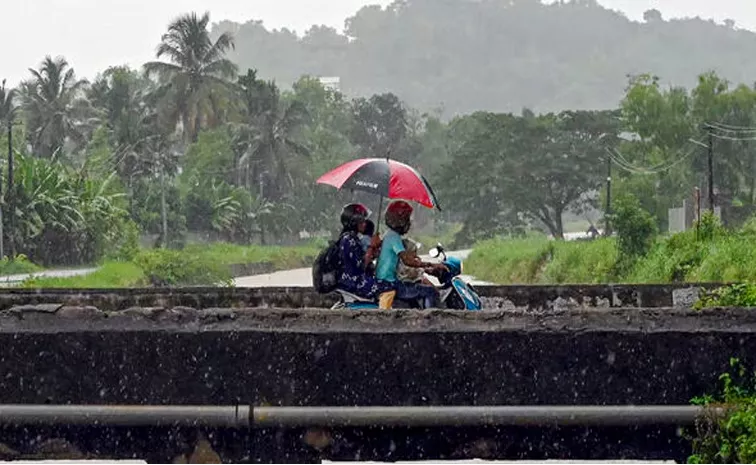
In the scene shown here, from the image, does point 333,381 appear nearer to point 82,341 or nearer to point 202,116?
point 82,341

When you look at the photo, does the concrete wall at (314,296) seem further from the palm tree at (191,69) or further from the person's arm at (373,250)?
the palm tree at (191,69)

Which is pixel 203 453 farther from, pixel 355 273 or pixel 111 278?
pixel 111 278

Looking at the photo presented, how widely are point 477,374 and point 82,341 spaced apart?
1.70 metres

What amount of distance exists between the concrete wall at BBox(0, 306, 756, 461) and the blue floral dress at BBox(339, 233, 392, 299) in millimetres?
1891

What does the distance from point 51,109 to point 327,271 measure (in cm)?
7158

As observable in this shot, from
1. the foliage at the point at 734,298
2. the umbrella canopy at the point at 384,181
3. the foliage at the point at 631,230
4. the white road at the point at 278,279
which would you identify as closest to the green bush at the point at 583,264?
the foliage at the point at 631,230

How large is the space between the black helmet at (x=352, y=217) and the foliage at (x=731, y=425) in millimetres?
2903

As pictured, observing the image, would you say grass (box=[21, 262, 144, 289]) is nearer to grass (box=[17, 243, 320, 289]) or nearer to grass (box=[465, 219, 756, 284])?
grass (box=[17, 243, 320, 289])

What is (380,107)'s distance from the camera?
3829 inches

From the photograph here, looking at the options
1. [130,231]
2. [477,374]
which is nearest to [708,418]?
[477,374]

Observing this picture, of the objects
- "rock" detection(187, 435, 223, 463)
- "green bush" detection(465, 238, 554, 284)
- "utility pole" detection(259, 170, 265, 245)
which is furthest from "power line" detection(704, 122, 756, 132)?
"rock" detection(187, 435, 223, 463)

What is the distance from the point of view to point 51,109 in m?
76.4

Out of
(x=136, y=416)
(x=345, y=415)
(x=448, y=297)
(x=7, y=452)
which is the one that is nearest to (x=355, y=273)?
(x=448, y=297)

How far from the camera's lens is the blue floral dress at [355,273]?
7.52 m
